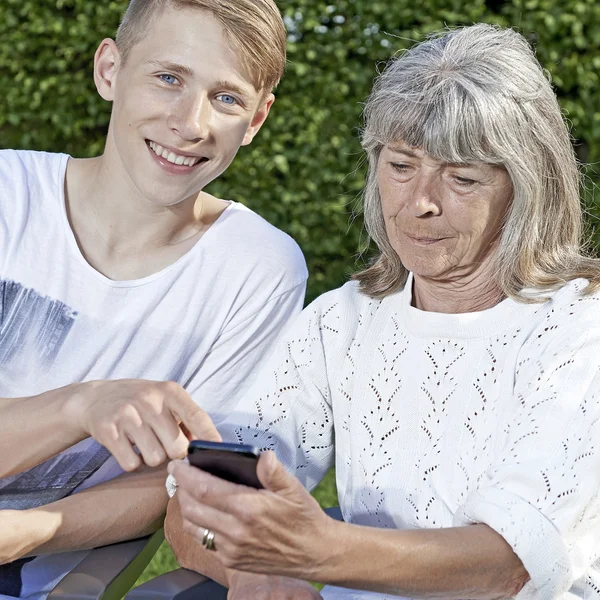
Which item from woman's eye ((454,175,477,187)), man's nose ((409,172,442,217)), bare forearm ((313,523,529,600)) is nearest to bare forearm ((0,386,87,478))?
bare forearm ((313,523,529,600))

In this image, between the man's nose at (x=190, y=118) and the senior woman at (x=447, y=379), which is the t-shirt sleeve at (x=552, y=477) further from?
the man's nose at (x=190, y=118)

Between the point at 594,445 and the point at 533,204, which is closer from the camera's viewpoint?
the point at 594,445

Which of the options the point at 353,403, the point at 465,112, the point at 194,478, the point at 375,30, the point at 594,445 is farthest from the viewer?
the point at 375,30

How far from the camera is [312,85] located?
6.11 m

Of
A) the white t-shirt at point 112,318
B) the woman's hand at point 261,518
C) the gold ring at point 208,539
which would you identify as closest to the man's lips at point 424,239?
the white t-shirt at point 112,318

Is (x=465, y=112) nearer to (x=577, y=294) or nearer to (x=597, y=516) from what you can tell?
(x=577, y=294)

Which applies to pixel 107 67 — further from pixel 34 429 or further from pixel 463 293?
pixel 463 293

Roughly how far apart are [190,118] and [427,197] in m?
0.74

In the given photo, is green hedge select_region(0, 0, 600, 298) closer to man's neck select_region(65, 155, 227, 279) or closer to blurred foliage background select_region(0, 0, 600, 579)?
blurred foliage background select_region(0, 0, 600, 579)

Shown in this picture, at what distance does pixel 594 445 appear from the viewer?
83.7 inches

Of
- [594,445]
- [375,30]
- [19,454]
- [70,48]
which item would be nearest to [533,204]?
[594,445]

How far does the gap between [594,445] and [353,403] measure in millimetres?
683

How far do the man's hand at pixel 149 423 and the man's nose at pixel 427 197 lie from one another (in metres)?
0.67

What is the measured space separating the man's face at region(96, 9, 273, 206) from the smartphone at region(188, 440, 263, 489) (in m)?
1.15
